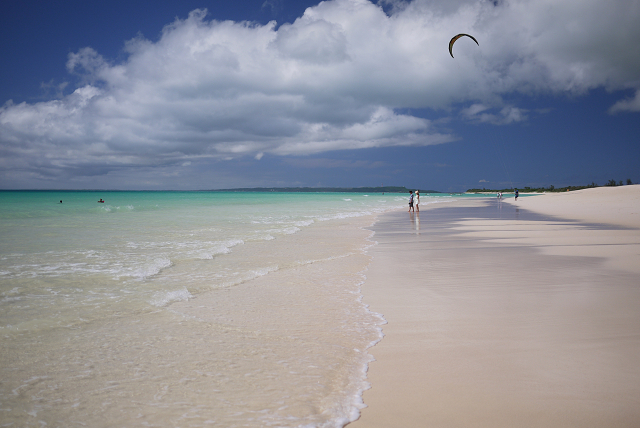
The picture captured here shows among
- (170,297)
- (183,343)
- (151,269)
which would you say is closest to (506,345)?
(183,343)

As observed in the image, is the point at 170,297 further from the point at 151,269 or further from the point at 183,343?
the point at 151,269

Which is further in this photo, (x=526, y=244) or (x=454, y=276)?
(x=526, y=244)

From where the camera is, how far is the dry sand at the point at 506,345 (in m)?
3.02

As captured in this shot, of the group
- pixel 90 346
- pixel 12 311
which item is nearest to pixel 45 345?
pixel 90 346

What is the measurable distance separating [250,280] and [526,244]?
9.93 metres

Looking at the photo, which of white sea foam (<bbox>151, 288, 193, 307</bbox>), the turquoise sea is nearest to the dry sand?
the turquoise sea

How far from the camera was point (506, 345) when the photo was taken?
428 cm

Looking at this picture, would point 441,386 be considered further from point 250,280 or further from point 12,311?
point 12,311

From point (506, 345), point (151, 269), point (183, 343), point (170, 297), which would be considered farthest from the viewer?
point (151, 269)

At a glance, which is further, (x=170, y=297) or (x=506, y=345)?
(x=170, y=297)

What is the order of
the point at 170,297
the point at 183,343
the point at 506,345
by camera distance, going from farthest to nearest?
the point at 170,297 → the point at 183,343 → the point at 506,345

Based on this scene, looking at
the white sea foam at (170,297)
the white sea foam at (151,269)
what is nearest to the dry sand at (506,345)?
the white sea foam at (170,297)

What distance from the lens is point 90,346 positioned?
4.50 meters

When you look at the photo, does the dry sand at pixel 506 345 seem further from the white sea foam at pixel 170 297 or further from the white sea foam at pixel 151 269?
the white sea foam at pixel 151 269
